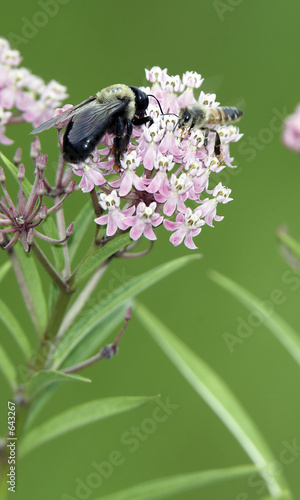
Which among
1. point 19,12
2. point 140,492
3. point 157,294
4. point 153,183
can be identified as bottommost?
point 140,492

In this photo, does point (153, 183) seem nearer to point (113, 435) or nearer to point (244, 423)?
point (244, 423)

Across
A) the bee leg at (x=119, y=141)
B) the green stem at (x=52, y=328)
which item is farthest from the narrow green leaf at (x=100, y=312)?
the bee leg at (x=119, y=141)

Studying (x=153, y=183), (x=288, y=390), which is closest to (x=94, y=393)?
(x=288, y=390)

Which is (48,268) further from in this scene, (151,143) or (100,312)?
(151,143)

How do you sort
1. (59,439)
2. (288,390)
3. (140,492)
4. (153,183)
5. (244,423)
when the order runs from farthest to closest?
(288,390)
(59,439)
(244,423)
(140,492)
(153,183)

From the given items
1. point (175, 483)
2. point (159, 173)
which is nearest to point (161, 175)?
point (159, 173)

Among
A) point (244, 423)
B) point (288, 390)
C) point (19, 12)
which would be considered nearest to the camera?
point (244, 423)

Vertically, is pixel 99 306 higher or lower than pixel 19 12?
lower

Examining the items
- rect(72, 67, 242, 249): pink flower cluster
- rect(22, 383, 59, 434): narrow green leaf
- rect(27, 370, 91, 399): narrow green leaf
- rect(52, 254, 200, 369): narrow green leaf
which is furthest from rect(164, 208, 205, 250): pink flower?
rect(22, 383, 59, 434): narrow green leaf

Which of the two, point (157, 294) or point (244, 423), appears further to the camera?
point (157, 294)
